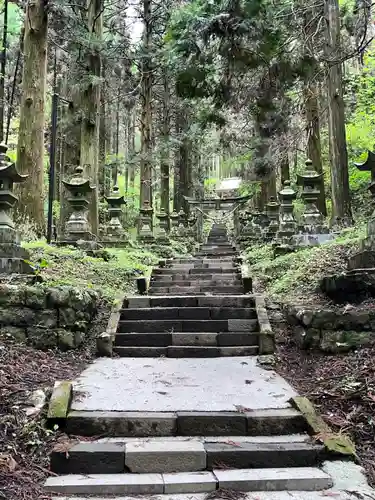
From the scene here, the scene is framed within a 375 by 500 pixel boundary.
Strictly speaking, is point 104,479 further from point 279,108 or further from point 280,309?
point 279,108

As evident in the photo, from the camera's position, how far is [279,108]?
15.4 meters

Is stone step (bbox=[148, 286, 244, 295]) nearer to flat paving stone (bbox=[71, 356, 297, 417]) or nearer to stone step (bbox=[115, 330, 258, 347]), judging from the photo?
stone step (bbox=[115, 330, 258, 347])

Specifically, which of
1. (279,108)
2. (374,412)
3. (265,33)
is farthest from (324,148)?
(374,412)

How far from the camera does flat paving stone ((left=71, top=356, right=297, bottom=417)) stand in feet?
14.1

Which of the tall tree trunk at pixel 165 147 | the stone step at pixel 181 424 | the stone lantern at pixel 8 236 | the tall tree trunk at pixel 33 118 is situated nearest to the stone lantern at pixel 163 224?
the tall tree trunk at pixel 165 147

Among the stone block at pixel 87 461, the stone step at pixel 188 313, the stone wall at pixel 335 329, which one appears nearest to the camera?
the stone block at pixel 87 461

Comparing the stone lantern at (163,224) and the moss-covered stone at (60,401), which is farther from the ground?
the stone lantern at (163,224)

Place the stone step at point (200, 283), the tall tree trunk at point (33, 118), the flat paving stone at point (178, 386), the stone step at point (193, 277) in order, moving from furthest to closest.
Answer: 1. the stone step at point (193, 277)
2. the tall tree trunk at point (33, 118)
3. the stone step at point (200, 283)
4. the flat paving stone at point (178, 386)

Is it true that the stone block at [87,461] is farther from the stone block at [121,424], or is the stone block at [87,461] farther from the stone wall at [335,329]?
the stone wall at [335,329]

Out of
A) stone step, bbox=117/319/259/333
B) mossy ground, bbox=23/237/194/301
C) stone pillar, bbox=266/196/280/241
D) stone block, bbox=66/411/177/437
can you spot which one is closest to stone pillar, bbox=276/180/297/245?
stone pillar, bbox=266/196/280/241

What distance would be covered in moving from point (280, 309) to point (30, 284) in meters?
3.80

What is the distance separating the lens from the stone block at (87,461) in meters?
3.41

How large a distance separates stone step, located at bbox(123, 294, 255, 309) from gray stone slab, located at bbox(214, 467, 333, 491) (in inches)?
177

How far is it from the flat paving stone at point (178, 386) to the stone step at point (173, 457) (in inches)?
21.7
